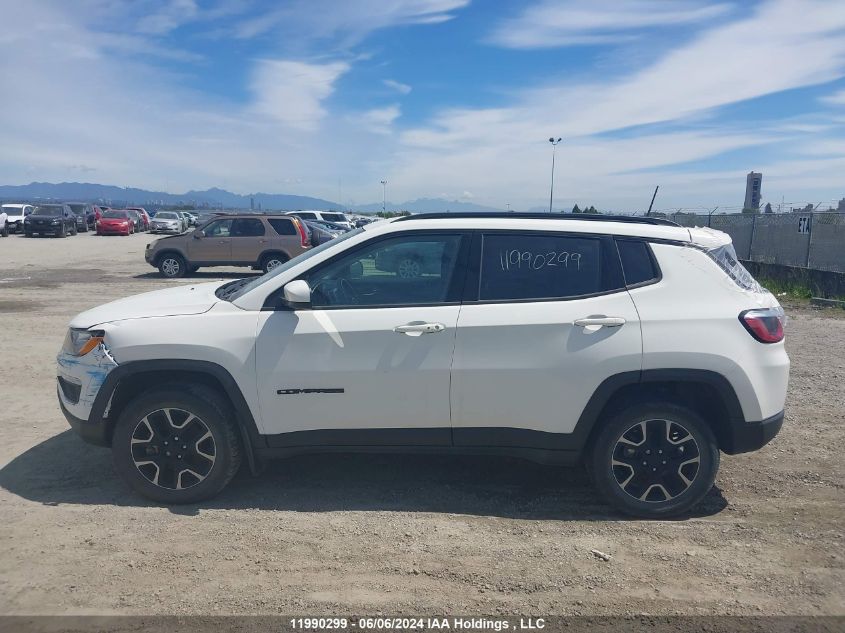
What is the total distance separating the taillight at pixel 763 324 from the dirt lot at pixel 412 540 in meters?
1.19

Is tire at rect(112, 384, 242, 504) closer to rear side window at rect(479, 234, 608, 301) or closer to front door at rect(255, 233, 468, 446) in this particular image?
front door at rect(255, 233, 468, 446)

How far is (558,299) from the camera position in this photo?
4.21 metres

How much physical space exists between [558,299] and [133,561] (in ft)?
9.60

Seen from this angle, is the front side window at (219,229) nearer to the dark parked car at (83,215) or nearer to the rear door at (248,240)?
the rear door at (248,240)

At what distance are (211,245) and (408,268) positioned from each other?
15811 mm

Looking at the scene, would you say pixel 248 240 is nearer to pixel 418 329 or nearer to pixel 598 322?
pixel 418 329

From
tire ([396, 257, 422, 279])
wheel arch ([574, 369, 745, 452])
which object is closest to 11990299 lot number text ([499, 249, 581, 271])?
tire ([396, 257, 422, 279])

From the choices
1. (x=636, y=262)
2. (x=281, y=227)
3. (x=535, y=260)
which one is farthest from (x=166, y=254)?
(x=636, y=262)

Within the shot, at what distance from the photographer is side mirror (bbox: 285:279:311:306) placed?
159 inches

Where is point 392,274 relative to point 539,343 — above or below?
above

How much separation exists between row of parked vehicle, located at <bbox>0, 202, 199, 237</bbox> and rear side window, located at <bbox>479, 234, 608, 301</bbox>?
37.3 meters

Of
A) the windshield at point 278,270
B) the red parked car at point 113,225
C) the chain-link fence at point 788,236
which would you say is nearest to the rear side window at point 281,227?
the chain-link fence at point 788,236

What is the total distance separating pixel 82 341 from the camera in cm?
436

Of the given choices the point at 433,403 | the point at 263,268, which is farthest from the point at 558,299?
the point at 263,268
